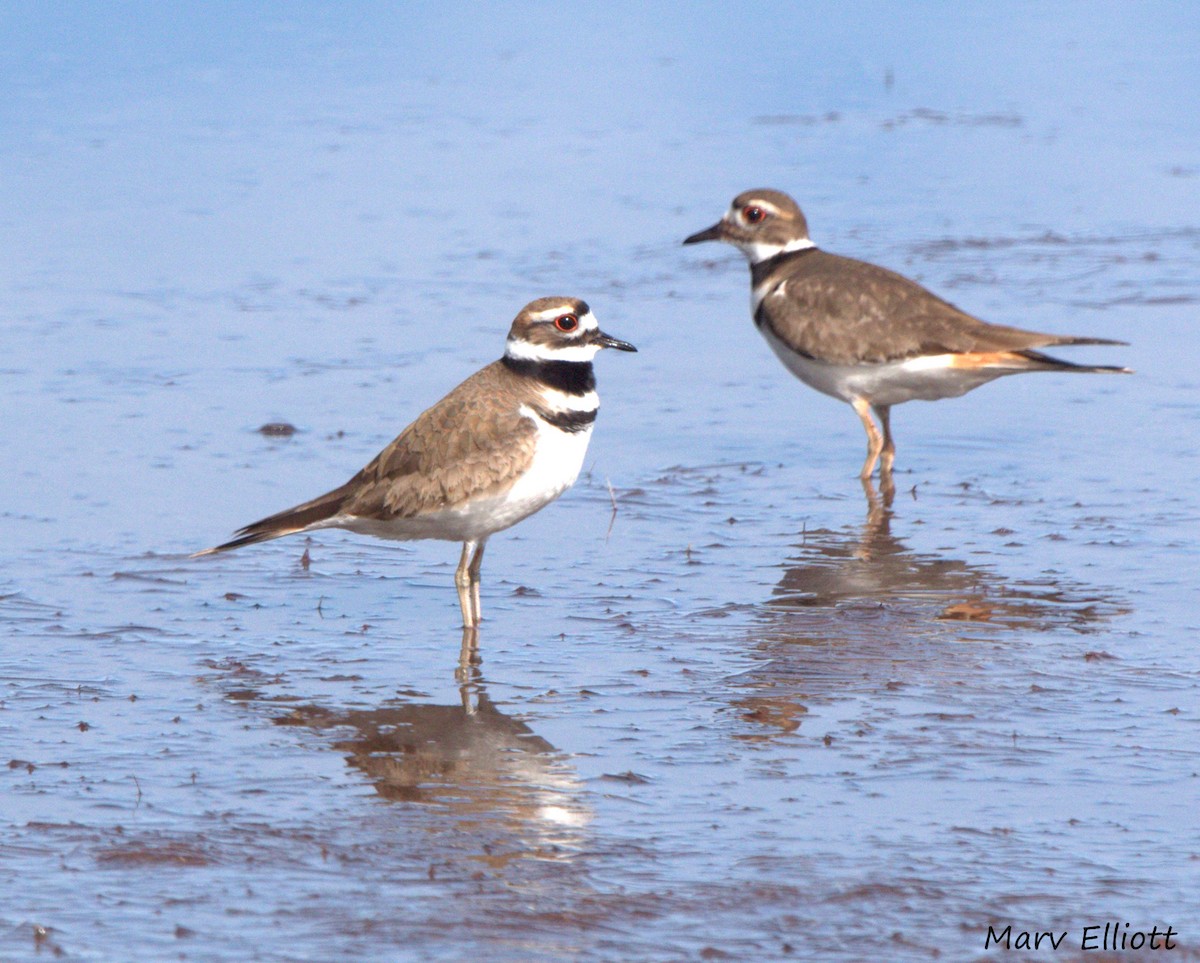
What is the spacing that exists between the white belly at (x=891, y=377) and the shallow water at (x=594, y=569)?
1.45 feet

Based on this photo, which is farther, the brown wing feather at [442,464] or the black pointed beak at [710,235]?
the black pointed beak at [710,235]

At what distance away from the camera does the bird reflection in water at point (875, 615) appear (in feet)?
24.0

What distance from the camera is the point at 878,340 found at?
35.4 feet

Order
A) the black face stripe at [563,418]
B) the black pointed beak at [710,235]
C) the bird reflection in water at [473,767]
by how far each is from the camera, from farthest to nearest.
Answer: the black pointed beak at [710,235]
the black face stripe at [563,418]
the bird reflection in water at [473,767]

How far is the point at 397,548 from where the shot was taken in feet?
31.2

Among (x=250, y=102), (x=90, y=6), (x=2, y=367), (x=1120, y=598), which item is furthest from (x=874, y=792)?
(x=90, y=6)

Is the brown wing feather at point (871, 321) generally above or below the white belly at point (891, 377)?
above

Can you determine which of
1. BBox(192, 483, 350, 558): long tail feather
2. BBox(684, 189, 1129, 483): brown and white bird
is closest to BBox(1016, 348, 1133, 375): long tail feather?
BBox(684, 189, 1129, 483): brown and white bird

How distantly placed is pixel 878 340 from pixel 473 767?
16.5ft

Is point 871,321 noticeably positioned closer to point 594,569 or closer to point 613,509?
point 613,509

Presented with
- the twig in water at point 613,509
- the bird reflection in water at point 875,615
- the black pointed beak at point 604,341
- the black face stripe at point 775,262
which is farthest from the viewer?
the black face stripe at point 775,262

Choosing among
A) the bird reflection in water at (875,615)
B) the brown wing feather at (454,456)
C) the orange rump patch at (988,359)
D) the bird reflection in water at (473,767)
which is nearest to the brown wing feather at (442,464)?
the brown wing feather at (454,456)

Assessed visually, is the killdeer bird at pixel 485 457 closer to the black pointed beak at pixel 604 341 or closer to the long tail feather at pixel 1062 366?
the black pointed beak at pixel 604 341

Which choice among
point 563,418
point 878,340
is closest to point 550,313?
point 563,418
